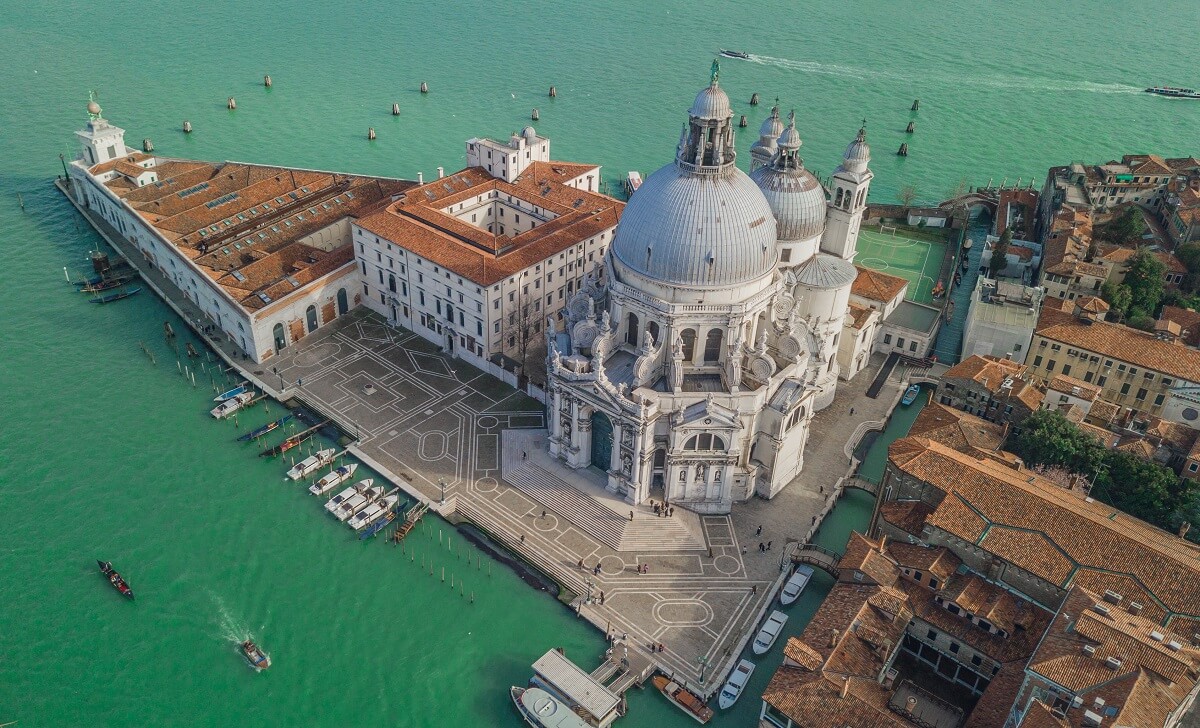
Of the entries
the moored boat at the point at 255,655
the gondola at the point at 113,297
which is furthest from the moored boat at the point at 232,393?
the moored boat at the point at 255,655

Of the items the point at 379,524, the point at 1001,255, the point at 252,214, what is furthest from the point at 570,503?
the point at 1001,255

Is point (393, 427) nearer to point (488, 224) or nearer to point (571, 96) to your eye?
point (488, 224)

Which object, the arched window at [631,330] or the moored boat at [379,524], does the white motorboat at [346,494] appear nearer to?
the moored boat at [379,524]

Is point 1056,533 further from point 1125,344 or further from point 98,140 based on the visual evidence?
point 98,140

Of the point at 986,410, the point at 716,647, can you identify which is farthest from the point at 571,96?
the point at 716,647

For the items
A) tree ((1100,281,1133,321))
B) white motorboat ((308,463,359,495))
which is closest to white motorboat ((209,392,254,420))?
white motorboat ((308,463,359,495))
